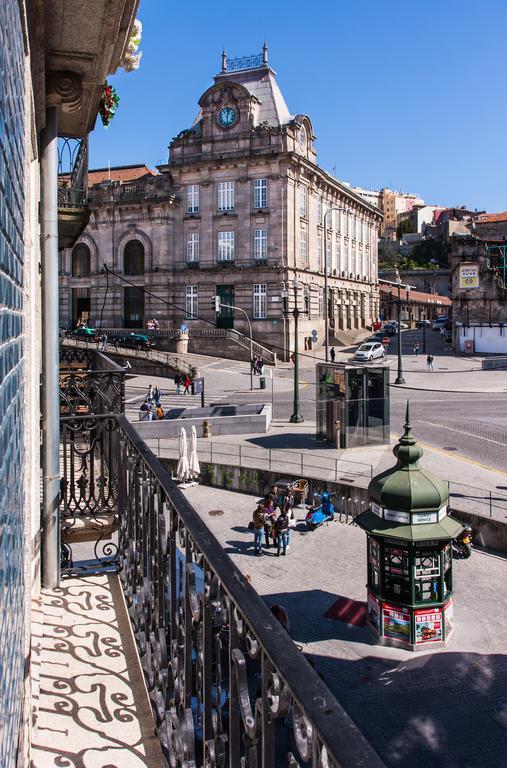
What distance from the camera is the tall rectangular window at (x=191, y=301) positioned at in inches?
2137

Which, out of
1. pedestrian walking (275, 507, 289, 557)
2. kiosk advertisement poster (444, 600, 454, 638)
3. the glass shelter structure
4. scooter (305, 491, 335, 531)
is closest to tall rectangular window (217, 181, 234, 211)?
the glass shelter structure

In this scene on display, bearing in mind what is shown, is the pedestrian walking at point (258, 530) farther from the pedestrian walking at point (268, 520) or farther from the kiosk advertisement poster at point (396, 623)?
the kiosk advertisement poster at point (396, 623)

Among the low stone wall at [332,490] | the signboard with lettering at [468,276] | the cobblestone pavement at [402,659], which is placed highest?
the signboard with lettering at [468,276]

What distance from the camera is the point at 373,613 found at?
1302cm

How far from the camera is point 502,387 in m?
40.7

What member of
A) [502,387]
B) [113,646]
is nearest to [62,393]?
[113,646]

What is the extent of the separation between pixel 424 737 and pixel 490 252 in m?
61.2

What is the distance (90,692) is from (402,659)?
8.86m

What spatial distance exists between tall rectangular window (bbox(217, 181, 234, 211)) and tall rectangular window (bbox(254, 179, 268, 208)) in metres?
2.06

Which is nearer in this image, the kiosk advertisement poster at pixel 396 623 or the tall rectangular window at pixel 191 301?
the kiosk advertisement poster at pixel 396 623

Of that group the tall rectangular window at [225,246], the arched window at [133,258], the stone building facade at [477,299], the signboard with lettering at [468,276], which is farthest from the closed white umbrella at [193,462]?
the signboard with lettering at [468,276]

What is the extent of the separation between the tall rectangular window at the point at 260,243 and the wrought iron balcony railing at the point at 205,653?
155 feet

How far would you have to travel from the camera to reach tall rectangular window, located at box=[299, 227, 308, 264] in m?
53.3

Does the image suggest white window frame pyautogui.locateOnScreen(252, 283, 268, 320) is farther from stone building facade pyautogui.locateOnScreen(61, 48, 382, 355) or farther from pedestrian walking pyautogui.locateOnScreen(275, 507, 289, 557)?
pedestrian walking pyautogui.locateOnScreen(275, 507, 289, 557)
